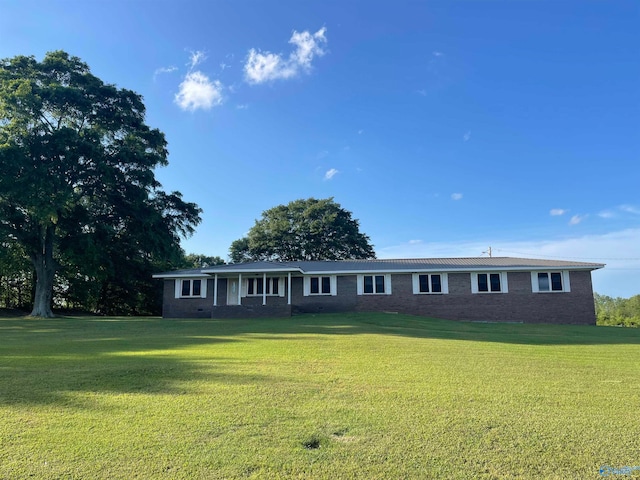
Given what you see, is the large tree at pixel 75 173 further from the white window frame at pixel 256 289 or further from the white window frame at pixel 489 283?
the white window frame at pixel 489 283

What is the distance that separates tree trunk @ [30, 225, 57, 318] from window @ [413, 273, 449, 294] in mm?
21965

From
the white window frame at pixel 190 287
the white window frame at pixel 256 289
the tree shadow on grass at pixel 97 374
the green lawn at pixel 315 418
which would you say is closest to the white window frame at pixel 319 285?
the white window frame at pixel 256 289

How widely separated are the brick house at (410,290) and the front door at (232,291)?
59 millimetres

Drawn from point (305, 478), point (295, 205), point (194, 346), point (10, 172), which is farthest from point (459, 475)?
point (295, 205)

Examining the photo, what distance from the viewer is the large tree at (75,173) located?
24.0 metres

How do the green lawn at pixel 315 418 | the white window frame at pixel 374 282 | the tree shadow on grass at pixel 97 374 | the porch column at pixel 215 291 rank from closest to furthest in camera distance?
the green lawn at pixel 315 418
the tree shadow on grass at pixel 97 374
the porch column at pixel 215 291
the white window frame at pixel 374 282

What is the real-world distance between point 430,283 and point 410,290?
1.17 m

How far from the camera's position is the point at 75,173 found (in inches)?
1042

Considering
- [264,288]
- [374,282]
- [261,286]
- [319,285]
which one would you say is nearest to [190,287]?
[261,286]

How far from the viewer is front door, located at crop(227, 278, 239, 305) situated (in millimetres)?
25575

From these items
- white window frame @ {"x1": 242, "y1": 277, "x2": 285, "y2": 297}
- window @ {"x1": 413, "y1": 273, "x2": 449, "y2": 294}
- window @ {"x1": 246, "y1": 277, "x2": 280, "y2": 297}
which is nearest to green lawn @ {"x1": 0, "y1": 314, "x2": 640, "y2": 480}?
window @ {"x1": 413, "y1": 273, "x2": 449, "y2": 294}

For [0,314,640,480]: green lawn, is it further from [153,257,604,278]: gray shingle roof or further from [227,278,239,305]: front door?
[227,278,239,305]: front door

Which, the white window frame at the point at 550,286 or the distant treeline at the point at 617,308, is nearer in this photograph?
the white window frame at the point at 550,286

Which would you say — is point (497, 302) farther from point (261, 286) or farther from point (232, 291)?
point (232, 291)
